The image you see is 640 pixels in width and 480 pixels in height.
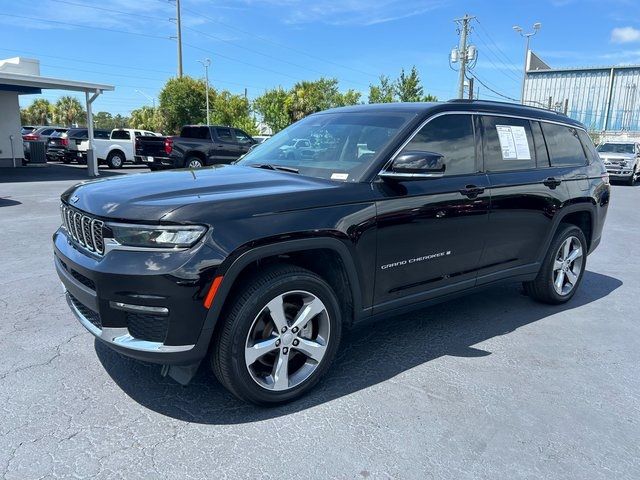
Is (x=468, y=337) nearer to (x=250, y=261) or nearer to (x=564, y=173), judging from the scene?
(x=564, y=173)

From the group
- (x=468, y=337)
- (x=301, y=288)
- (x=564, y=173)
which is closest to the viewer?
(x=301, y=288)

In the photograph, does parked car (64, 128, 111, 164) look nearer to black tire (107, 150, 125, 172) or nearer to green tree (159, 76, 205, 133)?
black tire (107, 150, 125, 172)

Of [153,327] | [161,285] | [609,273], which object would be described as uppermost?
[161,285]

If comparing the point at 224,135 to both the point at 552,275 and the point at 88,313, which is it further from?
the point at 88,313

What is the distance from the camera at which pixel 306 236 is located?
2.92 meters

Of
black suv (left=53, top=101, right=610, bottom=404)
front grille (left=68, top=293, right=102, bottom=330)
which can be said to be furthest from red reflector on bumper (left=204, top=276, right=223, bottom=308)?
front grille (left=68, top=293, right=102, bottom=330)

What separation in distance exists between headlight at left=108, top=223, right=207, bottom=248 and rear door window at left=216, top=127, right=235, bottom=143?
645 inches

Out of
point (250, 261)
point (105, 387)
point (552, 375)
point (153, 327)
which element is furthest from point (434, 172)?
point (105, 387)

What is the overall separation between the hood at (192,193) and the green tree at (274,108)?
4043cm

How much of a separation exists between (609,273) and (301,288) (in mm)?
5302

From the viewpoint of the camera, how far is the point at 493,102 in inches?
171

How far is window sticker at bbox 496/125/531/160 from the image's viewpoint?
168 inches

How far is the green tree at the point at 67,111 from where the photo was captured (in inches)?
2635

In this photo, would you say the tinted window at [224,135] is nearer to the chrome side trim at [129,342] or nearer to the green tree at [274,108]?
the chrome side trim at [129,342]
